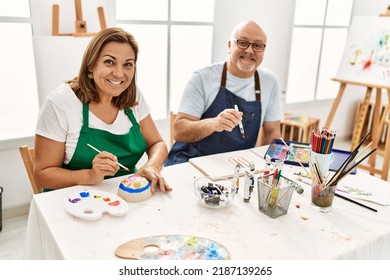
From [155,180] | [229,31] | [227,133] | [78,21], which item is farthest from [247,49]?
[229,31]

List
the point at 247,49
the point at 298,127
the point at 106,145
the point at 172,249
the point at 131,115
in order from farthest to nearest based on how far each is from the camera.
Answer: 1. the point at 298,127
2. the point at 247,49
3. the point at 131,115
4. the point at 106,145
5. the point at 172,249

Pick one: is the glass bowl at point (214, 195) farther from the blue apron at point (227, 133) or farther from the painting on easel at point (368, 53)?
the painting on easel at point (368, 53)

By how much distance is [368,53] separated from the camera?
10.3 feet

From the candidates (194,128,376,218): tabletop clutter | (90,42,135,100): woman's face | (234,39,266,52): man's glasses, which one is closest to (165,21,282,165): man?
(234,39,266,52): man's glasses

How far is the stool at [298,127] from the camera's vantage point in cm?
342

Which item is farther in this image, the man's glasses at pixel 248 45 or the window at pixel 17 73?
the window at pixel 17 73

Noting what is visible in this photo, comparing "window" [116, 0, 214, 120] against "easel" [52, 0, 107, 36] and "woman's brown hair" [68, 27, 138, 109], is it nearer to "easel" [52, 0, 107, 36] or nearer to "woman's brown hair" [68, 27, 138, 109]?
"easel" [52, 0, 107, 36]

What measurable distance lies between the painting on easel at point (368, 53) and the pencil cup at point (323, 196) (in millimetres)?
2162

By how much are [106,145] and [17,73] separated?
1.23 metres

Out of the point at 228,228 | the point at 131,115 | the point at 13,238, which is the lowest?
the point at 13,238

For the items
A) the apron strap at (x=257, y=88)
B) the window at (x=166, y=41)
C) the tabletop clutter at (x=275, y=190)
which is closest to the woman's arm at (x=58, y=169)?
the tabletop clutter at (x=275, y=190)

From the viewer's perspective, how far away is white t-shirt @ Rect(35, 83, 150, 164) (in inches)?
57.6

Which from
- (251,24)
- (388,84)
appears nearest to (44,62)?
(251,24)

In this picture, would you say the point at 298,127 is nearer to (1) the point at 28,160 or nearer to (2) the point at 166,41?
(2) the point at 166,41
